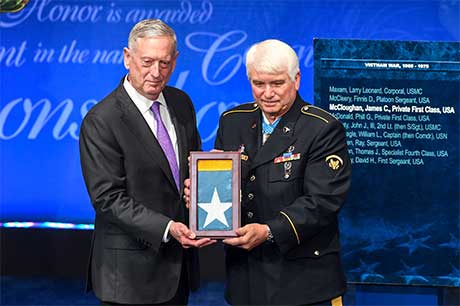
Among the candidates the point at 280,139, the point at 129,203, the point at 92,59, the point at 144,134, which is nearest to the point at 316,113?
the point at 280,139

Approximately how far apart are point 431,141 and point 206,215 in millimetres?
1958

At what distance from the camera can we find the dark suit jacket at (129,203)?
2.71m

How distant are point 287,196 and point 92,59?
107 inches

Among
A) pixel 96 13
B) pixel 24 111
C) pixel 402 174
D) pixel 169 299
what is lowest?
pixel 169 299

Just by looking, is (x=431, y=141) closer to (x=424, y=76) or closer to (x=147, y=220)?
(x=424, y=76)

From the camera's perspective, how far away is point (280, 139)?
276cm

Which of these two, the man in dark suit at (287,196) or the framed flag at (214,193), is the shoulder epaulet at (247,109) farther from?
the framed flag at (214,193)

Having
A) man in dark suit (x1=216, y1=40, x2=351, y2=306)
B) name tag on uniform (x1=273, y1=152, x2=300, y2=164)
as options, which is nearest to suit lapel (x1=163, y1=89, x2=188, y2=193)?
man in dark suit (x1=216, y1=40, x2=351, y2=306)

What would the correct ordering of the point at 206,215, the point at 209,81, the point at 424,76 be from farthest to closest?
the point at 209,81 → the point at 424,76 → the point at 206,215

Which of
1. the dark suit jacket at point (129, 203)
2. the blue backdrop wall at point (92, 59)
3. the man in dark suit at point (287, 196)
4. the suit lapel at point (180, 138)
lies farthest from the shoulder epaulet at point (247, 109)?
the blue backdrop wall at point (92, 59)

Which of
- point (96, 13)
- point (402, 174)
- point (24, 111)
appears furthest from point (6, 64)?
point (402, 174)

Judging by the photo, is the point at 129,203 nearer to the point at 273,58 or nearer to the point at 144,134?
the point at 144,134

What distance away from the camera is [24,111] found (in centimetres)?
516

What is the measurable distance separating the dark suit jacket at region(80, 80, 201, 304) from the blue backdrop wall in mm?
2172
